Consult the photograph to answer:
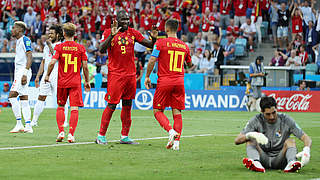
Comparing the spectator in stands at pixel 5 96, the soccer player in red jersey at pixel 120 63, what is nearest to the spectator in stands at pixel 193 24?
the spectator in stands at pixel 5 96

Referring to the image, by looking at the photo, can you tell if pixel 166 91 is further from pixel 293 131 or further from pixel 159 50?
pixel 293 131

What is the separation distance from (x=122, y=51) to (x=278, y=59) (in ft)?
58.0

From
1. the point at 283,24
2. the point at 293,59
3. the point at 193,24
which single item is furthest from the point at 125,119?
the point at 193,24

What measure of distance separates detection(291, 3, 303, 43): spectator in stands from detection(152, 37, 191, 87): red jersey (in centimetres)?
1980

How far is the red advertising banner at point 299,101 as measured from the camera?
26.4 metres

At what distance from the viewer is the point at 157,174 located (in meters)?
8.10

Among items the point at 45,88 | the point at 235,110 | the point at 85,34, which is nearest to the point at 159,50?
the point at 45,88

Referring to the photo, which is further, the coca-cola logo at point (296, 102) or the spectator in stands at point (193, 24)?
the spectator in stands at point (193, 24)

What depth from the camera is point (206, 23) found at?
105 ft

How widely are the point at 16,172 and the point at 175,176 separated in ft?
6.61

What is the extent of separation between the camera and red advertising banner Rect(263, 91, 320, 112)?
26422 millimetres

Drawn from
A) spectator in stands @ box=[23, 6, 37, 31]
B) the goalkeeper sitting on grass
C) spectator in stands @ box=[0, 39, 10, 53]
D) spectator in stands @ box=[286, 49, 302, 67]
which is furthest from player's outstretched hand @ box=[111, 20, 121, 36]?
spectator in stands @ box=[23, 6, 37, 31]

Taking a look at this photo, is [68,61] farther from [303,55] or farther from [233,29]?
[233,29]

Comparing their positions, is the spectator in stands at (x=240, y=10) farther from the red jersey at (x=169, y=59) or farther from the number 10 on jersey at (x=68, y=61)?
the red jersey at (x=169, y=59)
